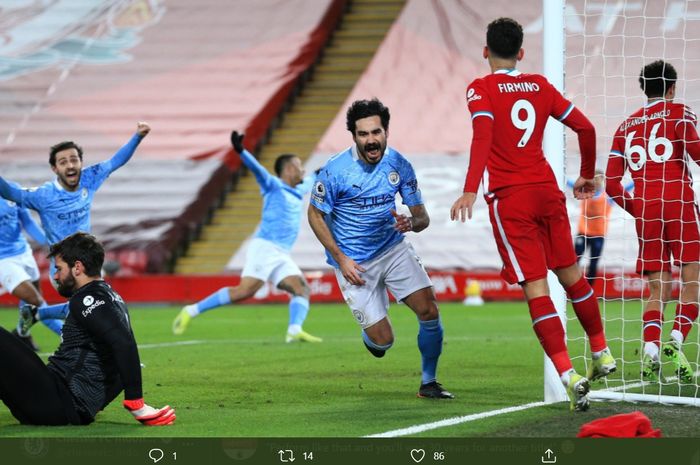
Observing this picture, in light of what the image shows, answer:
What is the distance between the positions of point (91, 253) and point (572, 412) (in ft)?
9.79

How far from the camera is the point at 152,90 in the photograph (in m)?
25.5

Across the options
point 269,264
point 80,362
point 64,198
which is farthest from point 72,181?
point 80,362

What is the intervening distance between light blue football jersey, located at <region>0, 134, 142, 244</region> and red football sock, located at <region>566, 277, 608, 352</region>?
16.0 ft

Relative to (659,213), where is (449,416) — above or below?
below

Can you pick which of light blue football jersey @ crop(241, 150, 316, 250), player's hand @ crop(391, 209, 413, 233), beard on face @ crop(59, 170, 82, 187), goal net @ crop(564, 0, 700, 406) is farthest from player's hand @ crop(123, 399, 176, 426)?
goal net @ crop(564, 0, 700, 406)

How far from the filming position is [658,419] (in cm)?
641

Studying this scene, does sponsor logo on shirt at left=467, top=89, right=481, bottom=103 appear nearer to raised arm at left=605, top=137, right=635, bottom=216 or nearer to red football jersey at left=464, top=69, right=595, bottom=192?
red football jersey at left=464, top=69, right=595, bottom=192

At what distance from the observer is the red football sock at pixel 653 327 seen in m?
8.30

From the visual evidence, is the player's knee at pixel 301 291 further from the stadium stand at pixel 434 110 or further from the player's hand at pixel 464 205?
the stadium stand at pixel 434 110

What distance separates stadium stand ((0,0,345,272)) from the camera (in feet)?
75.8

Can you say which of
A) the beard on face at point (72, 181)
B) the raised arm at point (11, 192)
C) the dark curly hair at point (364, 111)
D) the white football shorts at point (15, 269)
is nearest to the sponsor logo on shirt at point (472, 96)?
the dark curly hair at point (364, 111)

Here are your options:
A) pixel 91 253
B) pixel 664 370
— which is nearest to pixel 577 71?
pixel 664 370
